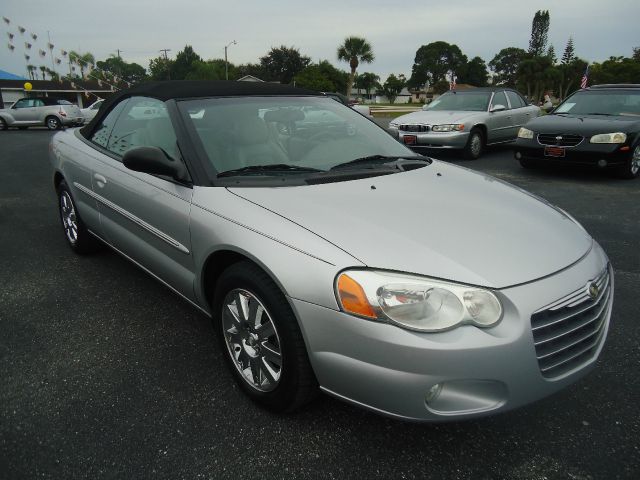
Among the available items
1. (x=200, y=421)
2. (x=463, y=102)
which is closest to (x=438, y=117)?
(x=463, y=102)

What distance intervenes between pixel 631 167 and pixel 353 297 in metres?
7.51

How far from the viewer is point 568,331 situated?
180cm

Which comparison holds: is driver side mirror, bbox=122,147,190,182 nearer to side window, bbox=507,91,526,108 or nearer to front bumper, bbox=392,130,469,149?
front bumper, bbox=392,130,469,149

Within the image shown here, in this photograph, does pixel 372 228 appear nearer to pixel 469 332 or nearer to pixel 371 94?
pixel 469 332

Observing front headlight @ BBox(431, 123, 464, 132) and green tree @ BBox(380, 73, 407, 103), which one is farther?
green tree @ BBox(380, 73, 407, 103)

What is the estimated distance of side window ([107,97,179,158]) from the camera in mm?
2676

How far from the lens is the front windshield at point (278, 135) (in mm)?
2523

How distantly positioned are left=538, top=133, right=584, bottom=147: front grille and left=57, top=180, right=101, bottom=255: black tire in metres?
6.72

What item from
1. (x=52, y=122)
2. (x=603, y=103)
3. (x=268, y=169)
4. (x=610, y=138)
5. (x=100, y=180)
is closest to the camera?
(x=268, y=169)

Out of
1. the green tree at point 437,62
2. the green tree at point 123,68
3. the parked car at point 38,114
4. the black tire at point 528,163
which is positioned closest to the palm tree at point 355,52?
the parked car at point 38,114

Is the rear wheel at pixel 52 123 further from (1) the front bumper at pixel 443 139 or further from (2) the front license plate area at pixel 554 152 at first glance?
(2) the front license plate area at pixel 554 152

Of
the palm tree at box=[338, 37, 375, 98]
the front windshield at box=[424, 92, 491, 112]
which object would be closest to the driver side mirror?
the front windshield at box=[424, 92, 491, 112]

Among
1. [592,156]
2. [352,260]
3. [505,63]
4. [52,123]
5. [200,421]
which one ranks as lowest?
[200,421]

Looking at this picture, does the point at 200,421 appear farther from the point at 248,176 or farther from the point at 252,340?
the point at 248,176
